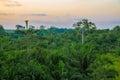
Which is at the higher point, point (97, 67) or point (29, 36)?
point (29, 36)

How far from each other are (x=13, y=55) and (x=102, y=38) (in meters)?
25.7

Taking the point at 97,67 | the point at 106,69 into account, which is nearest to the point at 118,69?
the point at 106,69

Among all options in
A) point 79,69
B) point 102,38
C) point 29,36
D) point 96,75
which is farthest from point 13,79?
point 102,38

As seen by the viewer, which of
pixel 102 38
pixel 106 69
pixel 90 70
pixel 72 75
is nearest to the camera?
pixel 106 69

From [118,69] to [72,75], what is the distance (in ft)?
14.3

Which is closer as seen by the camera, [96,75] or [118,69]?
[118,69]

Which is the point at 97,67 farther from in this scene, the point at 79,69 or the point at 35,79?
the point at 35,79

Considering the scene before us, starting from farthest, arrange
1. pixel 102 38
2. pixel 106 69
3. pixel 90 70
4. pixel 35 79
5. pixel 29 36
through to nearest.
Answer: pixel 102 38 → pixel 29 36 → pixel 90 70 → pixel 106 69 → pixel 35 79

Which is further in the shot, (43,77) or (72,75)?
(72,75)

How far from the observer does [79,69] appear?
24.2 metres

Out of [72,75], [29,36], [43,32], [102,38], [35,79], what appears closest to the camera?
[35,79]

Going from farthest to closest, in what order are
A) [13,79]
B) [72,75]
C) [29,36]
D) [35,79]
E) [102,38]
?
[102,38], [29,36], [72,75], [35,79], [13,79]

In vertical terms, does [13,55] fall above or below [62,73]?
above

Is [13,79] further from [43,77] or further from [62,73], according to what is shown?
[62,73]
